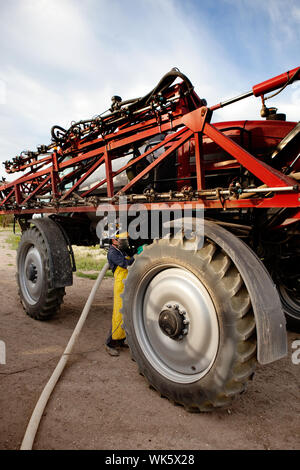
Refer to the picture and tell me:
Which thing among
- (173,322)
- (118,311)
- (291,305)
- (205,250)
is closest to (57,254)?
(118,311)

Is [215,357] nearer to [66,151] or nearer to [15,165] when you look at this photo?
[66,151]

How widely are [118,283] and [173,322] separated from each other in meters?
1.40

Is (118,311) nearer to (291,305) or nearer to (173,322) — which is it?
(173,322)

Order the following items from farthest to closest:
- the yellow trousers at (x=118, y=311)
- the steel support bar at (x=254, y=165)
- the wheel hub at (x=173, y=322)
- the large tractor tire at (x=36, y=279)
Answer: the large tractor tire at (x=36, y=279), the yellow trousers at (x=118, y=311), the wheel hub at (x=173, y=322), the steel support bar at (x=254, y=165)

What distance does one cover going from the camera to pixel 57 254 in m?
4.59

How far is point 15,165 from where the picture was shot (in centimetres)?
616

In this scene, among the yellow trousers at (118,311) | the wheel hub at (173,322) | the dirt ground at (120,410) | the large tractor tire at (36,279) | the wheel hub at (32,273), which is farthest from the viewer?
the wheel hub at (32,273)

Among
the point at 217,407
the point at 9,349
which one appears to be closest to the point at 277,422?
the point at 217,407

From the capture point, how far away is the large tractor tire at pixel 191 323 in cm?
225

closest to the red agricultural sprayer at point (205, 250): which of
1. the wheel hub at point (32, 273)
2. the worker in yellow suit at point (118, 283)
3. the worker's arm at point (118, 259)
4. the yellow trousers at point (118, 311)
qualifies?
the wheel hub at point (32, 273)

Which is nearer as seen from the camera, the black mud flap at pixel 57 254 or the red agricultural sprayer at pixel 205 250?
the red agricultural sprayer at pixel 205 250

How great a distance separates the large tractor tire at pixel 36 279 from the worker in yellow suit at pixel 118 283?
1.18 m

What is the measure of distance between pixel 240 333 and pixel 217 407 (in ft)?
2.12

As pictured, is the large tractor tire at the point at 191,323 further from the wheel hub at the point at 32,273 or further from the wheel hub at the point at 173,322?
the wheel hub at the point at 32,273
